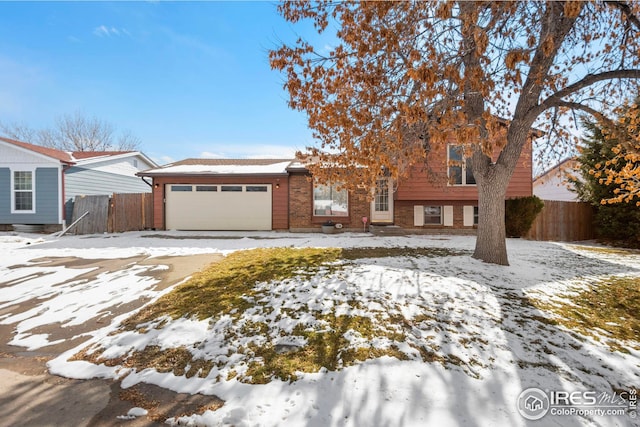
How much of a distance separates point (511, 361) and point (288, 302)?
9.21 feet

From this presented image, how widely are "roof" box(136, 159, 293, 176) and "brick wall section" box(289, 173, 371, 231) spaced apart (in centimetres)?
92

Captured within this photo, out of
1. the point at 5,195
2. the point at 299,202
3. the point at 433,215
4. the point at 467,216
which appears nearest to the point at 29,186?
the point at 5,195

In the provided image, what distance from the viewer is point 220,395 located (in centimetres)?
223

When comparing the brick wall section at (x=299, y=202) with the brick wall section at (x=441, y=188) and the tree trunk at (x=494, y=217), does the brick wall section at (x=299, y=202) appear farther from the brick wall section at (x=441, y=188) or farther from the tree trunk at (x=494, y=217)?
the tree trunk at (x=494, y=217)

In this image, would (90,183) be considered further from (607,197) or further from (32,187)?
(607,197)

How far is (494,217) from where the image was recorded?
20.1 feet

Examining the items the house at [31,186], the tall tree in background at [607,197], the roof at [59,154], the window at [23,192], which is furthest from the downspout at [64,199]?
the tall tree in background at [607,197]

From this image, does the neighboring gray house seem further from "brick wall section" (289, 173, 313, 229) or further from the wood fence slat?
"brick wall section" (289, 173, 313, 229)

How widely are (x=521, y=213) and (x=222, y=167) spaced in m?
14.7

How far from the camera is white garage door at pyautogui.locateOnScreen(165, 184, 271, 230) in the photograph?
13289mm

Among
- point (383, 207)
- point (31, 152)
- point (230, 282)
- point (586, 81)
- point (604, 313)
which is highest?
point (31, 152)

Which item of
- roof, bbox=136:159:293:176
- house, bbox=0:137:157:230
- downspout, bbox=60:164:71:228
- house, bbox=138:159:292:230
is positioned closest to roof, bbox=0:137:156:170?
house, bbox=0:137:157:230

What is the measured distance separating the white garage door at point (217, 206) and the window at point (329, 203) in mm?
2577

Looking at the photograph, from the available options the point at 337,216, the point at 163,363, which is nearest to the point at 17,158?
the point at 337,216
